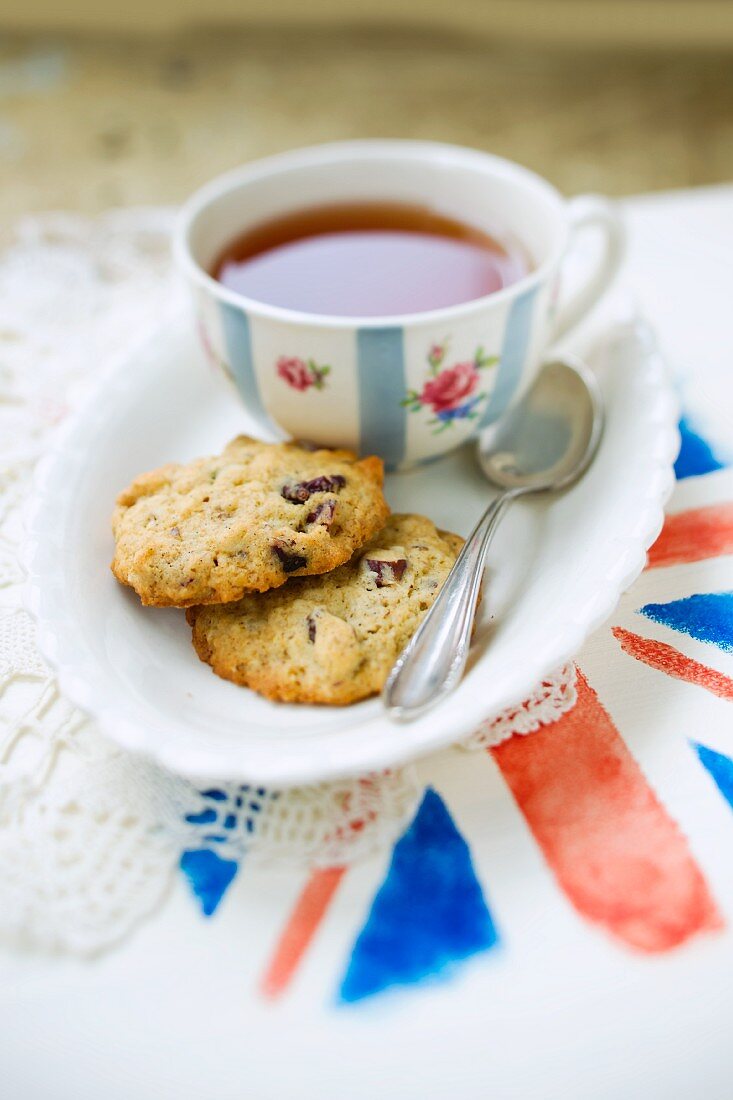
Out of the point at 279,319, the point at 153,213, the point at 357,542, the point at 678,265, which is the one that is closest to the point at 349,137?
the point at 153,213

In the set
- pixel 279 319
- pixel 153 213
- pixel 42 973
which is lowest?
pixel 42 973

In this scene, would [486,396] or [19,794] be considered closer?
[19,794]

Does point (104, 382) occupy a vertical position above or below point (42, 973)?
above

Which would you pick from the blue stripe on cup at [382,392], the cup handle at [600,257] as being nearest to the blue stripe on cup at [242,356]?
the blue stripe on cup at [382,392]

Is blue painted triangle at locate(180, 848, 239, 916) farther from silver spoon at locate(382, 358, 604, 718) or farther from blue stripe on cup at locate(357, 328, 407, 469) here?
blue stripe on cup at locate(357, 328, 407, 469)

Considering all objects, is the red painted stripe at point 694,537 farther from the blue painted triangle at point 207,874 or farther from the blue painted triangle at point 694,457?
the blue painted triangle at point 207,874

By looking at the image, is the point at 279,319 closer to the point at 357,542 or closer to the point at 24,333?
the point at 357,542

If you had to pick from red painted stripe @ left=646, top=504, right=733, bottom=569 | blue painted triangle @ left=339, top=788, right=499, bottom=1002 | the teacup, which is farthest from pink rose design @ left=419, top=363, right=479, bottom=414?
blue painted triangle @ left=339, top=788, right=499, bottom=1002
